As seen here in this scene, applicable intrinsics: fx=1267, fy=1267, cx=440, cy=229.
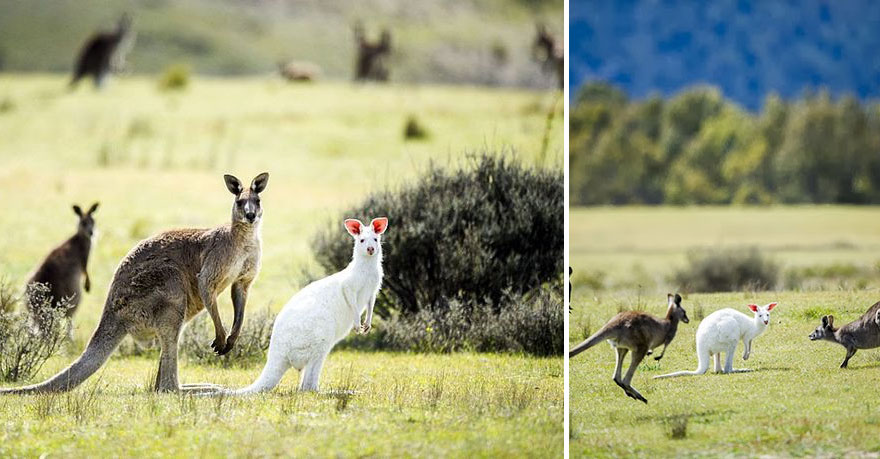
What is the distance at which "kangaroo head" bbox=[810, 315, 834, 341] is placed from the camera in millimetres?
9406

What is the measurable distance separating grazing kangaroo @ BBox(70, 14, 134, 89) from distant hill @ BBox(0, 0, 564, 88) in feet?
86.0

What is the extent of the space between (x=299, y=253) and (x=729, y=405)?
1023 cm

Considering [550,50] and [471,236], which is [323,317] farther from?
[550,50]

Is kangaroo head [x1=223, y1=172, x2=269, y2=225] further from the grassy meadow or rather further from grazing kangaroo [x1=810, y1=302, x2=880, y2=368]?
grazing kangaroo [x1=810, y1=302, x2=880, y2=368]

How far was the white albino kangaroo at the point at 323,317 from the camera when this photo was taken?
8.70 meters

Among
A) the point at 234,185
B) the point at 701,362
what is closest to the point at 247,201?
the point at 234,185

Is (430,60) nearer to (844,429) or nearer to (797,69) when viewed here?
(797,69)

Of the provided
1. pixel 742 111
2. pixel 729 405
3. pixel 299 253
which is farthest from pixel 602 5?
pixel 729 405

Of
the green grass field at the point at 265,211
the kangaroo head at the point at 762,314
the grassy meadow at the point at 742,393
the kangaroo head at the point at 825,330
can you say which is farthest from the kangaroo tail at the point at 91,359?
the kangaroo head at the point at 825,330

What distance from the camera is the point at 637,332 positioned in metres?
8.72

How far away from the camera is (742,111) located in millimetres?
54812

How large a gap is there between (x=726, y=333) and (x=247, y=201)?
3.59m

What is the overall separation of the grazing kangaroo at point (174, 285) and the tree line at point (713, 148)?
28680 millimetres

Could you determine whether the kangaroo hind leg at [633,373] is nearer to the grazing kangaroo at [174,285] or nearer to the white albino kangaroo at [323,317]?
the white albino kangaroo at [323,317]
